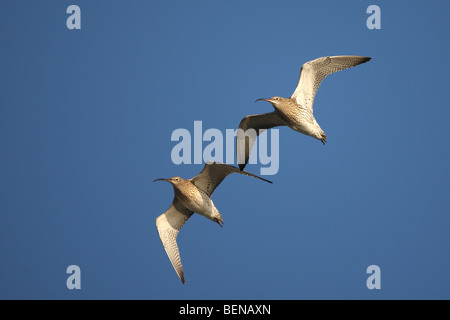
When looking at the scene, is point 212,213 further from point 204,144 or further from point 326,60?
point 204,144

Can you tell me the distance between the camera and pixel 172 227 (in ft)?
51.8

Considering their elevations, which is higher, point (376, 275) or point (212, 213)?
point (212, 213)

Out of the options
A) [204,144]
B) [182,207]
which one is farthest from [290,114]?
[204,144]

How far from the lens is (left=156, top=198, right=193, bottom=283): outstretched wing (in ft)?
51.4

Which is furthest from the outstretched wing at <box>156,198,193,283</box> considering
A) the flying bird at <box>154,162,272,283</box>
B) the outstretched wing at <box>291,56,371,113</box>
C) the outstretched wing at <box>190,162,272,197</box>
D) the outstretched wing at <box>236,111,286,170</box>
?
the outstretched wing at <box>291,56,371,113</box>

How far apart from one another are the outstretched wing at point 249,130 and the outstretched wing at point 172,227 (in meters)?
2.13

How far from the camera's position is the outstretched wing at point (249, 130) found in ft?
52.9

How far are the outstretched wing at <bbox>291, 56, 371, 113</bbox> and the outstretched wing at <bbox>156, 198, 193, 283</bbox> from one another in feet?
12.9

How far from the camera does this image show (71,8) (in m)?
17.9

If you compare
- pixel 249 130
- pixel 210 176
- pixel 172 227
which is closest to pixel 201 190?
pixel 210 176

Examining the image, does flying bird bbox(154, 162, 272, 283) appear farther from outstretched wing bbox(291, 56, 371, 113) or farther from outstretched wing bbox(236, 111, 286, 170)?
outstretched wing bbox(291, 56, 371, 113)

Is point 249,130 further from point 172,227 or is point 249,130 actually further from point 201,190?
point 172,227
